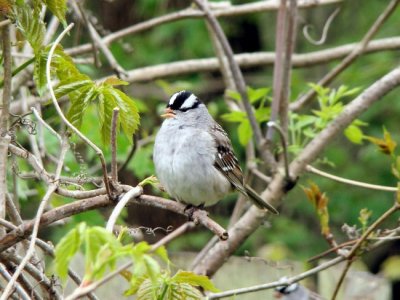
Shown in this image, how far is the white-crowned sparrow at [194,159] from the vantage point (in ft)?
11.4

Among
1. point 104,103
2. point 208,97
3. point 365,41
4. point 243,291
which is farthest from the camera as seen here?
point 208,97

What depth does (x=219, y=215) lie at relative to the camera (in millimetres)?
7309

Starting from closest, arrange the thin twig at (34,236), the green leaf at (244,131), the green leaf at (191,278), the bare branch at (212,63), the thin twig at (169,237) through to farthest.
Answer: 1. the thin twig at (169,237)
2. the thin twig at (34,236)
3. the green leaf at (191,278)
4. the green leaf at (244,131)
5. the bare branch at (212,63)

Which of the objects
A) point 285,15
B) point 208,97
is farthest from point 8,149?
point 208,97

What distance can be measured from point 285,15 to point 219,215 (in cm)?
379

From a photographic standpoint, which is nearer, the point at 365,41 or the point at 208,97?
the point at 365,41

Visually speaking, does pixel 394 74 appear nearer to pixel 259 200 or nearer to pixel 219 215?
pixel 259 200

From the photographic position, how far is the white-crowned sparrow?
348 cm

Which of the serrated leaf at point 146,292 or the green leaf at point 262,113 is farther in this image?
the green leaf at point 262,113

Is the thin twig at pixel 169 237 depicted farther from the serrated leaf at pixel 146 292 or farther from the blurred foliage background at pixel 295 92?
the blurred foliage background at pixel 295 92

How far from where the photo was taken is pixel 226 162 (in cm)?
375

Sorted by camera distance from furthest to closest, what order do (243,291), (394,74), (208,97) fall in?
(208,97) < (394,74) < (243,291)

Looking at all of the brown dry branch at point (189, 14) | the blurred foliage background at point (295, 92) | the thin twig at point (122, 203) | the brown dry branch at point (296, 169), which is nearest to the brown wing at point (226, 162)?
the brown dry branch at point (296, 169)

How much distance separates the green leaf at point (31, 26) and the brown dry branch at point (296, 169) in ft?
4.97
